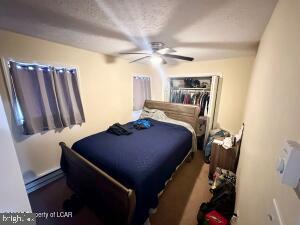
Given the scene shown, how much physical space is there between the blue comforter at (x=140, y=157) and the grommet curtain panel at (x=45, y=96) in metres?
0.66

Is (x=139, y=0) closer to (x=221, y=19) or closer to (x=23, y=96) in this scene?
(x=221, y=19)

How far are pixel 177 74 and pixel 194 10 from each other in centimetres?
259

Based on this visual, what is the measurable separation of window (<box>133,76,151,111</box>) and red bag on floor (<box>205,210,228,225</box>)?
293cm

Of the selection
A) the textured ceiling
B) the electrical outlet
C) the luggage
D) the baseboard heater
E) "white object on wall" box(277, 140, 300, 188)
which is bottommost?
the baseboard heater

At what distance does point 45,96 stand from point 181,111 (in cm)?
273

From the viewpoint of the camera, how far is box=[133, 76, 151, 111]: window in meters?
3.88

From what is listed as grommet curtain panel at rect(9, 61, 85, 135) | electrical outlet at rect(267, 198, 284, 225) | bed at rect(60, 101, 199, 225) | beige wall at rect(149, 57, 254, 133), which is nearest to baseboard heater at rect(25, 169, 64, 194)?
bed at rect(60, 101, 199, 225)

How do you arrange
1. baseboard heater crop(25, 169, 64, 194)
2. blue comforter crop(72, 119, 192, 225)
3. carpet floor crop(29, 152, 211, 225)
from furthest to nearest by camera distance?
baseboard heater crop(25, 169, 64, 194), carpet floor crop(29, 152, 211, 225), blue comforter crop(72, 119, 192, 225)

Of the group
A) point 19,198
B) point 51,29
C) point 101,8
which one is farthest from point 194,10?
point 19,198

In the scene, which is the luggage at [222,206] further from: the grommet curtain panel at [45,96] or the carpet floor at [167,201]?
the grommet curtain panel at [45,96]

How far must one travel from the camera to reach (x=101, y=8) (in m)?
1.26

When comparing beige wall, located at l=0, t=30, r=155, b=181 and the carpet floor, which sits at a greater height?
beige wall, located at l=0, t=30, r=155, b=181

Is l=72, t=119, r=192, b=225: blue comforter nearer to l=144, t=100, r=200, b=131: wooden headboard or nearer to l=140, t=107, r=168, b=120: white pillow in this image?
l=144, t=100, r=200, b=131: wooden headboard

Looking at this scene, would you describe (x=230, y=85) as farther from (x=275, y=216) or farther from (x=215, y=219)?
(x=275, y=216)
